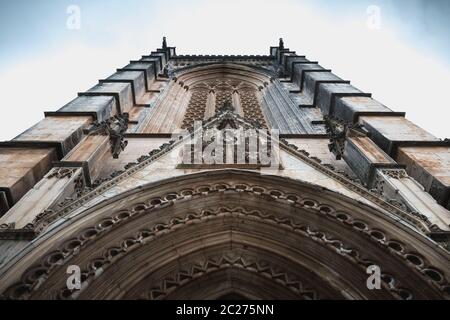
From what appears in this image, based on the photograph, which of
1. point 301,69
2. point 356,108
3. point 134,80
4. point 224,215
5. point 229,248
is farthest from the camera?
point 301,69

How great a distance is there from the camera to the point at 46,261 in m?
4.04

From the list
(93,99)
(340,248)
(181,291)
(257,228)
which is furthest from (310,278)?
(93,99)

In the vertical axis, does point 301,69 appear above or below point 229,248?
above

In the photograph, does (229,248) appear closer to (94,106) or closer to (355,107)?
(355,107)

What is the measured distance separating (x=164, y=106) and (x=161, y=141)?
4874 mm

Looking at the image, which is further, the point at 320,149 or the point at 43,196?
the point at 320,149

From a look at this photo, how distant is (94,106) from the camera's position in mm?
9703

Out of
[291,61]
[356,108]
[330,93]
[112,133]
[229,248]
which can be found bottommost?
[229,248]

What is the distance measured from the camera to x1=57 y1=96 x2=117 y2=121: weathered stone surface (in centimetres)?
918

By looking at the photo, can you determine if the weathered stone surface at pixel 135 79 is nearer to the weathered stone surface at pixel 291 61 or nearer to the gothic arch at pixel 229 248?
the weathered stone surface at pixel 291 61

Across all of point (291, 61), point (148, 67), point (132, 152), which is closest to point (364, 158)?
point (132, 152)

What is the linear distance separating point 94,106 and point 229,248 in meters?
6.18

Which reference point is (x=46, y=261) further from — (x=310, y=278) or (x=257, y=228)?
(x=310, y=278)

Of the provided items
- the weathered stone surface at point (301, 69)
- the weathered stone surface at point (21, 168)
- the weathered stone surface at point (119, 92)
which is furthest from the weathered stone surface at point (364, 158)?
the weathered stone surface at point (301, 69)
